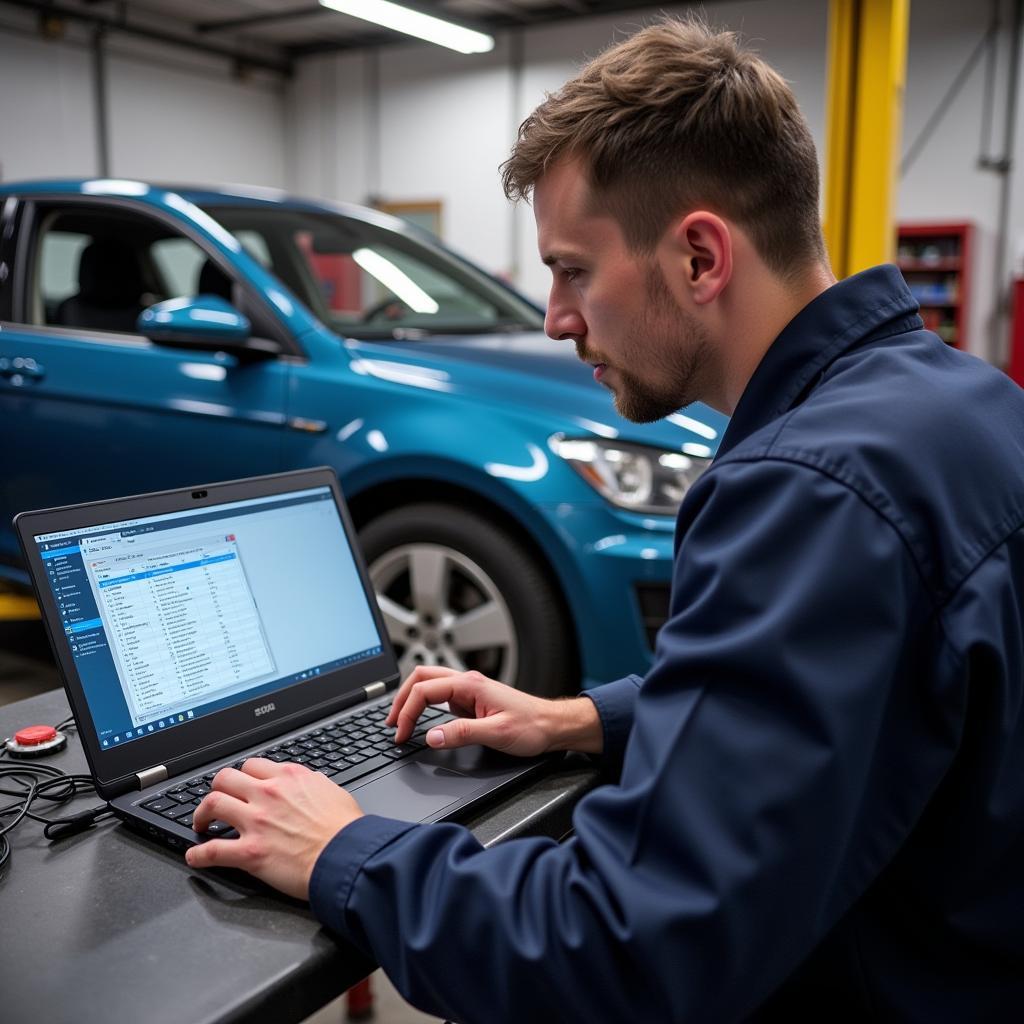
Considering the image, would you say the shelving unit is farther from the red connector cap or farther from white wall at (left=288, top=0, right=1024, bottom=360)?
the red connector cap

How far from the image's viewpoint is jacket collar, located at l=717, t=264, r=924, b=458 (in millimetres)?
887

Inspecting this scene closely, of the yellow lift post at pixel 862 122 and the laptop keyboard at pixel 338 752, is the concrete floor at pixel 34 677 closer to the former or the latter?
the laptop keyboard at pixel 338 752

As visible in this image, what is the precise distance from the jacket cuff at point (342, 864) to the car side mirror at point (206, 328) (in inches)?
84.4

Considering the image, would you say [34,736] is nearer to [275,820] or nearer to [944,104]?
[275,820]

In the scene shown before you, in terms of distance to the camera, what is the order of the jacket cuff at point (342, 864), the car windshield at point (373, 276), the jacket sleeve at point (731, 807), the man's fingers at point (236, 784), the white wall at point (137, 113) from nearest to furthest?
1. the jacket sleeve at point (731, 807)
2. the jacket cuff at point (342, 864)
3. the man's fingers at point (236, 784)
4. the car windshield at point (373, 276)
5. the white wall at point (137, 113)

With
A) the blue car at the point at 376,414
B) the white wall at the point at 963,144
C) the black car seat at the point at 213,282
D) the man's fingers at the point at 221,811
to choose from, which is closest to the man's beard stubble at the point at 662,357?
the man's fingers at the point at 221,811

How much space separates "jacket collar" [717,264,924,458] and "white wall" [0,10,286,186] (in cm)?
947

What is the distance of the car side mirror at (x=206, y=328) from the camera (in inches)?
108

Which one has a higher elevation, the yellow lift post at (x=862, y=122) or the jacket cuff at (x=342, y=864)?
the yellow lift post at (x=862, y=122)

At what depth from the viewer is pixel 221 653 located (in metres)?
1.13

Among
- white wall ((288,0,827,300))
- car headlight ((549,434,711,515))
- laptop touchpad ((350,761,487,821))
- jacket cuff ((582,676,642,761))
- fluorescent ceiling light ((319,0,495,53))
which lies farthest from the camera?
white wall ((288,0,827,300))

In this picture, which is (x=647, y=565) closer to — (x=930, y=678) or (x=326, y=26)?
(x=930, y=678)

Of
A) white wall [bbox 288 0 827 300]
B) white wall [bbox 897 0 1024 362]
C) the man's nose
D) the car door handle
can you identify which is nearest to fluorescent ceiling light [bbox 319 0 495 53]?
white wall [bbox 288 0 827 300]

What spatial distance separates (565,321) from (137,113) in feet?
33.4
